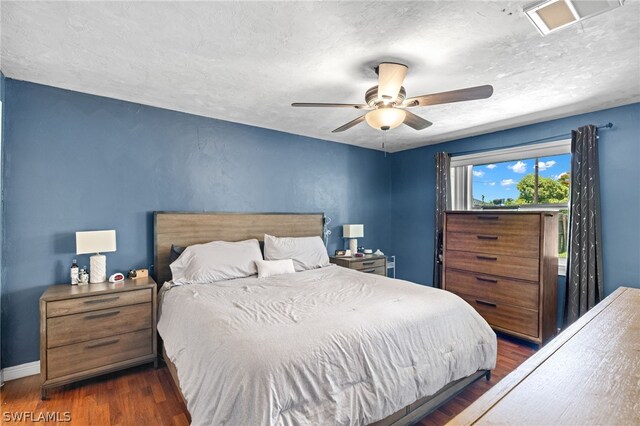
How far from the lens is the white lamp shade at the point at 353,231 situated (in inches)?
170

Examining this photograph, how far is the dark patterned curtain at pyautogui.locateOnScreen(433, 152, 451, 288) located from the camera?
422 cm

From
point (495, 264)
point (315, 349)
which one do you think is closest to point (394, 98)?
point (315, 349)

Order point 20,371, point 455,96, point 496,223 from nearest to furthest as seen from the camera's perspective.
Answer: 1. point 455,96
2. point 20,371
3. point 496,223

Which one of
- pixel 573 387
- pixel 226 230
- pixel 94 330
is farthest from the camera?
pixel 226 230

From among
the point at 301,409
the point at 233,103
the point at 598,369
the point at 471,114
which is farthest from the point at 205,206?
the point at 598,369

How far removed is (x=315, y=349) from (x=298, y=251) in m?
1.96

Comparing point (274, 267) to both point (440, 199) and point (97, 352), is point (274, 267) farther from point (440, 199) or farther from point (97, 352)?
point (440, 199)

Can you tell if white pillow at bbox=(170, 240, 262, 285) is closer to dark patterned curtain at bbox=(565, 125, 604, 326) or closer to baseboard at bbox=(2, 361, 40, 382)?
Answer: baseboard at bbox=(2, 361, 40, 382)

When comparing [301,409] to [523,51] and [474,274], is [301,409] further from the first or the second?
[474,274]

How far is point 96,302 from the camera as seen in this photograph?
91.3 inches

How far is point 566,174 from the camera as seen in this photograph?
333cm

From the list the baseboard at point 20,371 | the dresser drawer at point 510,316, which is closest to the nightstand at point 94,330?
the baseboard at point 20,371

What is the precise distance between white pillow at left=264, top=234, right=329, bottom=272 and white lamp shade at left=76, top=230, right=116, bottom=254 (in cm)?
142

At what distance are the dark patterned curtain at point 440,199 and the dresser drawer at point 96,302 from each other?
138 inches
